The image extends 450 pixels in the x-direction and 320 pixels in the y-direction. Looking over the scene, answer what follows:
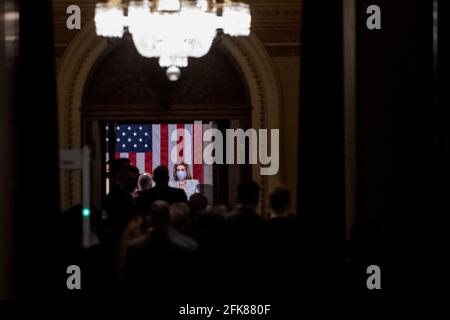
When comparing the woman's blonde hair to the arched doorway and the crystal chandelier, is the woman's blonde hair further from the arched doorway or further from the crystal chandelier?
the crystal chandelier

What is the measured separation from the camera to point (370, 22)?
282 inches

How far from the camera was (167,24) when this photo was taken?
6.91 meters

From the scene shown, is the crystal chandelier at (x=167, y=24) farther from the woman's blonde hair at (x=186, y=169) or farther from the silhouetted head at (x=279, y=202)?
the woman's blonde hair at (x=186, y=169)

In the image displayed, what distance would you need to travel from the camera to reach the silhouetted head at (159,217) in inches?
193

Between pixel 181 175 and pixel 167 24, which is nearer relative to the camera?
pixel 167 24

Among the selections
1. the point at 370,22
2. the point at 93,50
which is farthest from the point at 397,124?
the point at 93,50

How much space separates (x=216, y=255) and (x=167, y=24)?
2426 millimetres

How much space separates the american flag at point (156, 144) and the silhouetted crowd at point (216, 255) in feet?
22.7

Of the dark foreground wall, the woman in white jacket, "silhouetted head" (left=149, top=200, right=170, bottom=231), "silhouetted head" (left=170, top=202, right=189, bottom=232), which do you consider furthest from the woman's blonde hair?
"silhouetted head" (left=149, top=200, right=170, bottom=231)

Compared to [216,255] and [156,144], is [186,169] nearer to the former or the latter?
[156,144]

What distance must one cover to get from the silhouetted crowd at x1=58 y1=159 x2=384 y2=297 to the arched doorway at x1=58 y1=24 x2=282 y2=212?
4368 millimetres

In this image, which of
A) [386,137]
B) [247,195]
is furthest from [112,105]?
[247,195]

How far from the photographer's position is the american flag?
42.5 feet

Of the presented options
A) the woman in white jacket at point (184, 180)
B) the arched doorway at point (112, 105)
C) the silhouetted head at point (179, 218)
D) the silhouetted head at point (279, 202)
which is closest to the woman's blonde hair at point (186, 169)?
the woman in white jacket at point (184, 180)
